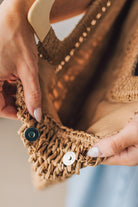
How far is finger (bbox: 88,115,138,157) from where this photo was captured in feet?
1.03

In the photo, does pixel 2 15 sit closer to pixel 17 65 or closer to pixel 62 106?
pixel 17 65

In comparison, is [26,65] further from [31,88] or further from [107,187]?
[107,187]

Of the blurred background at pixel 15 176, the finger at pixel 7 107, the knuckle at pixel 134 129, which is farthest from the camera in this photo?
the blurred background at pixel 15 176

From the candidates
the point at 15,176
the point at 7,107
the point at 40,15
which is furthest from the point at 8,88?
the point at 15,176

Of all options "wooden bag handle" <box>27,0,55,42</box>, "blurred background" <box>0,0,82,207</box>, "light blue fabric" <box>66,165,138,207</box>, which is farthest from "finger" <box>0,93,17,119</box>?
"blurred background" <box>0,0,82,207</box>

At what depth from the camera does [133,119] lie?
0.33 meters

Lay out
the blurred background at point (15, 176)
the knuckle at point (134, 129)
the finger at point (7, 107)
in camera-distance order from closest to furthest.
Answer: the knuckle at point (134, 129) → the finger at point (7, 107) → the blurred background at point (15, 176)

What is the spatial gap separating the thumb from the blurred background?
524mm

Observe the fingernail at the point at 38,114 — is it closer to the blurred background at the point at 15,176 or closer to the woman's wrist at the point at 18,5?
the woman's wrist at the point at 18,5

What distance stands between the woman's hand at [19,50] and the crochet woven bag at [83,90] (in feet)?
0.07

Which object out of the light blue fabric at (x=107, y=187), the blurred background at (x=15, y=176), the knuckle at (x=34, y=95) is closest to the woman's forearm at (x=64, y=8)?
the knuckle at (x=34, y=95)

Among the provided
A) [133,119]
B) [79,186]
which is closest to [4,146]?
[79,186]

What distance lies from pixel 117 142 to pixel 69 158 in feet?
0.24

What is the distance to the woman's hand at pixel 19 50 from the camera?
331 millimetres
